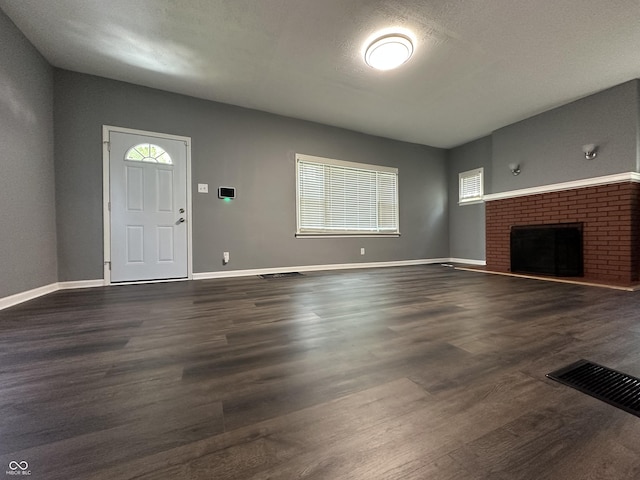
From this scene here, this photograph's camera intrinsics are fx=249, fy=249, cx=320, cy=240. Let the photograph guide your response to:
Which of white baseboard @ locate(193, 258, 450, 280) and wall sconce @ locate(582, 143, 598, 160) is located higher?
wall sconce @ locate(582, 143, 598, 160)

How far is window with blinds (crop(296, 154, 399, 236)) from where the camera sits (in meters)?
4.51

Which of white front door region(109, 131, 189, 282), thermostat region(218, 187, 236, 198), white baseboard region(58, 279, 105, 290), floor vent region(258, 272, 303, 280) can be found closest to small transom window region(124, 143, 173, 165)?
white front door region(109, 131, 189, 282)

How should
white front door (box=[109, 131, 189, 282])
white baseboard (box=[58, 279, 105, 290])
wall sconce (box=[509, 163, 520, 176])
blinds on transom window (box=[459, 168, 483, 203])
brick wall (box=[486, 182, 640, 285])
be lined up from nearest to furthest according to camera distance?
white baseboard (box=[58, 279, 105, 290])
brick wall (box=[486, 182, 640, 285])
white front door (box=[109, 131, 189, 282])
wall sconce (box=[509, 163, 520, 176])
blinds on transom window (box=[459, 168, 483, 203])

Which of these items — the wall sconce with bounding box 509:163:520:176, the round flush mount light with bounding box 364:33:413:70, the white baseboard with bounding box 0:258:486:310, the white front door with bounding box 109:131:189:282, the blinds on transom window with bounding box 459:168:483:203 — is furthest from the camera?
the blinds on transom window with bounding box 459:168:483:203

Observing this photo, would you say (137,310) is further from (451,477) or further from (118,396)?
(451,477)

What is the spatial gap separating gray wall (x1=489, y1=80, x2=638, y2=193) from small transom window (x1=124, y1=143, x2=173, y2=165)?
567 centimetres

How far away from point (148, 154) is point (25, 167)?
1218mm

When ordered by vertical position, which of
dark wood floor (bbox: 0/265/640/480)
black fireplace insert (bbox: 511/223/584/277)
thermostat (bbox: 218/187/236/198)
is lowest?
dark wood floor (bbox: 0/265/640/480)

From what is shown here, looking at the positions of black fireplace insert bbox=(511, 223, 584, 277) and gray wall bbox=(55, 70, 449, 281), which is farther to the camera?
black fireplace insert bbox=(511, 223, 584, 277)

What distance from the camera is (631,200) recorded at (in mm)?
3143

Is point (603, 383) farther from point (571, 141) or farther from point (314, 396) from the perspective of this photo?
point (571, 141)

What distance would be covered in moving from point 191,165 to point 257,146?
1.06 m

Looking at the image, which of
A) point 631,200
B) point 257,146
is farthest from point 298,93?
point 631,200

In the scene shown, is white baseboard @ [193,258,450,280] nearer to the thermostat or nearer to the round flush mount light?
the thermostat
